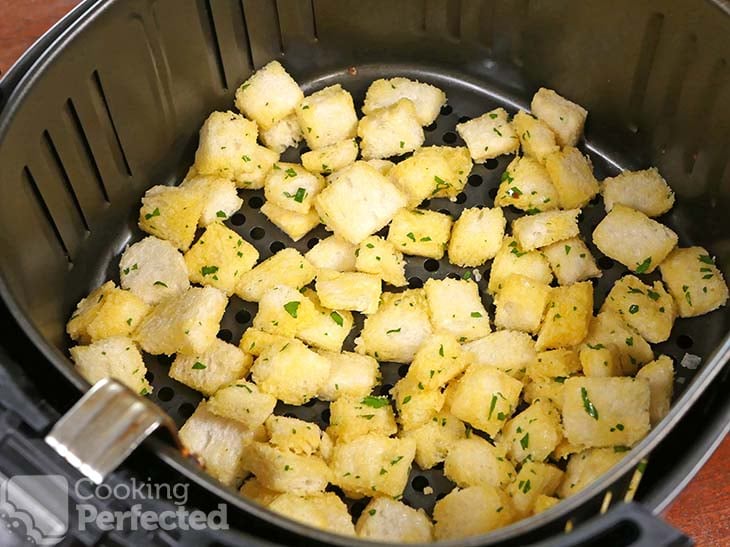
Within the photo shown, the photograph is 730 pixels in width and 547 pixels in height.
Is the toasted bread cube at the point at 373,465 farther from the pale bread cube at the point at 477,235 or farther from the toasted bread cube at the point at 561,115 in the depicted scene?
the toasted bread cube at the point at 561,115

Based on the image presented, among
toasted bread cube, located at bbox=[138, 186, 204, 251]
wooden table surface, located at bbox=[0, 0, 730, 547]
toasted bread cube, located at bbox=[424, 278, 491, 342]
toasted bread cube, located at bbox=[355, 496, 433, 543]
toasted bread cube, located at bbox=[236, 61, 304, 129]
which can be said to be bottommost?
wooden table surface, located at bbox=[0, 0, 730, 547]

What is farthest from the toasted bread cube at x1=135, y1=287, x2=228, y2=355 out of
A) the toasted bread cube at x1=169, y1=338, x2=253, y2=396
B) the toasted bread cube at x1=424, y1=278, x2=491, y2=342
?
the toasted bread cube at x1=424, y1=278, x2=491, y2=342

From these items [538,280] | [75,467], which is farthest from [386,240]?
[75,467]

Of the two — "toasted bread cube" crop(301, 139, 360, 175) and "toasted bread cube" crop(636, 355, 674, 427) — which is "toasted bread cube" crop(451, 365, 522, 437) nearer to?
"toasted bread cube" crop(636, 355, 674, 427)

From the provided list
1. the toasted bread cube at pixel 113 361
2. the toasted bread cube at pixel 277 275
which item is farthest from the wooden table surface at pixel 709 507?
the toasted bread cube at pixel 113 361

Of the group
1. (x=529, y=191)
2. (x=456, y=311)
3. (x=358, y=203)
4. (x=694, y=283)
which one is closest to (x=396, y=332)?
(x=456, y=311)
